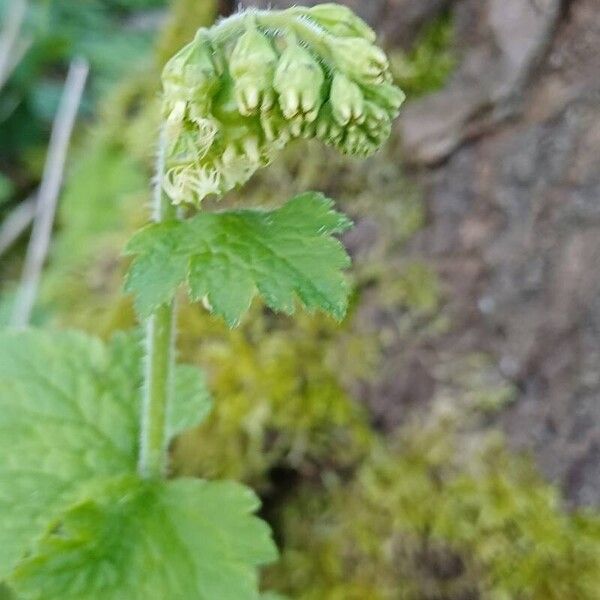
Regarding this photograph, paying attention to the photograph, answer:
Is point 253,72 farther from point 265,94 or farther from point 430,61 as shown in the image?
point 430,61

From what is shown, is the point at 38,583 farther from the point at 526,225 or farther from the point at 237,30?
the point at 526,225

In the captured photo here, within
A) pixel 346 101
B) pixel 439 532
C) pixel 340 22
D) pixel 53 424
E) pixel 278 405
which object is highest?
pixel 340 22

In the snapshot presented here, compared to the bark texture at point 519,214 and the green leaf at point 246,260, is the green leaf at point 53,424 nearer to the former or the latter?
the green leaf at point 246,260

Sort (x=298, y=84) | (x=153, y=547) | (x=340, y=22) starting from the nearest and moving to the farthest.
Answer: (x=298, y=84), (x=340, y=22), (x=153, y=547)

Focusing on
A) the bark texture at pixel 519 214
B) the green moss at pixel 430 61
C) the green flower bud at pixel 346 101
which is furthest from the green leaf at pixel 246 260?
the green moss at pixel 430 61

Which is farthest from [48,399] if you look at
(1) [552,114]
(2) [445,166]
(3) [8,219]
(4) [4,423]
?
(3) [8,219]

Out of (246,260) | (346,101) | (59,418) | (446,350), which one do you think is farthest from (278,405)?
(346,101)

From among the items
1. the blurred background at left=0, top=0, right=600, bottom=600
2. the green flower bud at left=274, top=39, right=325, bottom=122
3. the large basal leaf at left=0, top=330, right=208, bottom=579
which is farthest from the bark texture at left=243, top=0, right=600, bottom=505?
the green flower bud at left=274, top=39, right=325, bottom=122

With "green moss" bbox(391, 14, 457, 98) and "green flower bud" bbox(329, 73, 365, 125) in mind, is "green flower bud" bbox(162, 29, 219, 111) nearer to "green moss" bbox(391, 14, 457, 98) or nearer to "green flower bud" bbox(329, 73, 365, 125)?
"green flower bud" bbox(329, 73, 365, 125)
